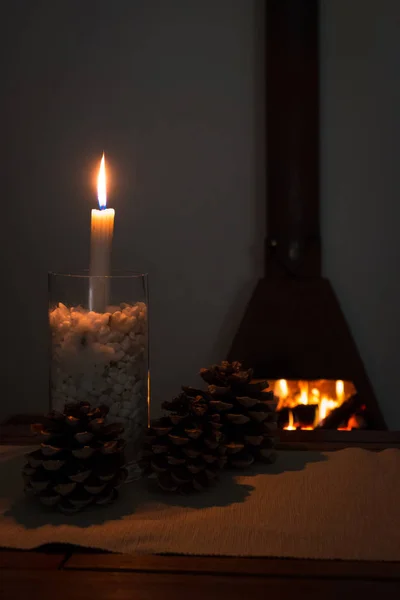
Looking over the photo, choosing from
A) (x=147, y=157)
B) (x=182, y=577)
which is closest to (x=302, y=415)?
(x=147, y=157)

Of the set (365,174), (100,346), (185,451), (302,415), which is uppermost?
(365,174)

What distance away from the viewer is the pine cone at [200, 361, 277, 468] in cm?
74

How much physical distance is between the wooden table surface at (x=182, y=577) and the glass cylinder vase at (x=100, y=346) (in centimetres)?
18

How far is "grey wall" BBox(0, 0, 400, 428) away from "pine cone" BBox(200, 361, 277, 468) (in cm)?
110

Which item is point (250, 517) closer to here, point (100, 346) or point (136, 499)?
point (136, 499)

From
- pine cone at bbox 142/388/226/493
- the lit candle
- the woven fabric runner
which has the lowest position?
the woven fabric runner

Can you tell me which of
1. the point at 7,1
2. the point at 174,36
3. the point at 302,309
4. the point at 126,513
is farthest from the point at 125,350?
the point at 7,1

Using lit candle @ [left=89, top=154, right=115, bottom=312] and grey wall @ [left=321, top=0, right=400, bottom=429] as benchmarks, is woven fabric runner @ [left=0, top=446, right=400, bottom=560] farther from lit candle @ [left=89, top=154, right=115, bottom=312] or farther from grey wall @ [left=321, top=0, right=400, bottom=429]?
grey wall @ [left=321, top=0, right=400, bottom=429]

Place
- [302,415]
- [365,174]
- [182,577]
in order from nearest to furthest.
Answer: [182,577]
[302,415]
[365,174]

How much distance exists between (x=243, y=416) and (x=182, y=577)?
0.78 ft

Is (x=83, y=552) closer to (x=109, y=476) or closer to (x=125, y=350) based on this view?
(x=109, y=476)

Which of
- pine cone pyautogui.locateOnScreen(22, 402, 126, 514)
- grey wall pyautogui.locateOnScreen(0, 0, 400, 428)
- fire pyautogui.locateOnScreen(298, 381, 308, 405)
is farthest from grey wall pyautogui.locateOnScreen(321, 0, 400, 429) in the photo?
pine cone pyautogui.locateOnScreen(22, 402, 126, 514)

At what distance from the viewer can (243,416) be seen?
2.40 ft

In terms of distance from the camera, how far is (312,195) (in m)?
1.70
